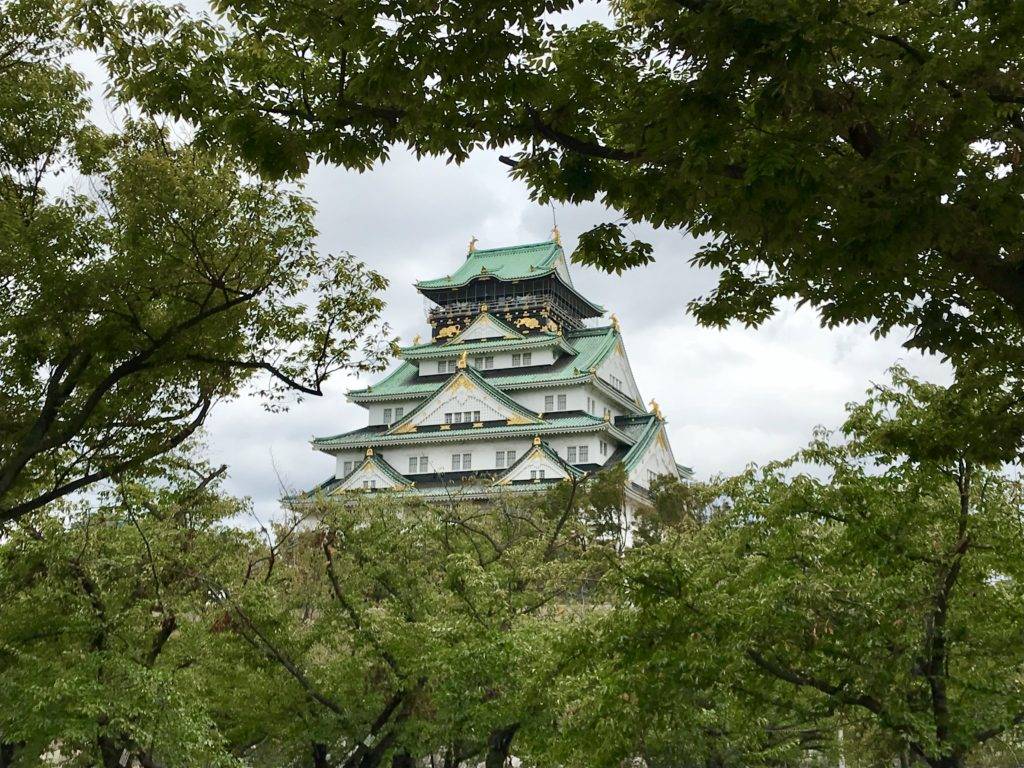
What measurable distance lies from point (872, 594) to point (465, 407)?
41.5 m

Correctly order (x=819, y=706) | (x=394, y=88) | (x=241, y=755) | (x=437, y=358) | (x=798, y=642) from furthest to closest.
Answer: (x=437, y=358), (x=241, y=755), (x=819, y=706), (x=798, y=642), (x=394, y=88)

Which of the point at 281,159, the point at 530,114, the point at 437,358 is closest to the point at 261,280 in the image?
the point at 281,159

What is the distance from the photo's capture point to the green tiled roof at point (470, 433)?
49375mm

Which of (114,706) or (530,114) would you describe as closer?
(530,114)

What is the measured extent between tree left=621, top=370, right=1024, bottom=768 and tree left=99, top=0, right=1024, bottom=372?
14.1 ft

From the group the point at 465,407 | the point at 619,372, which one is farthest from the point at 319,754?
the point at 619,372

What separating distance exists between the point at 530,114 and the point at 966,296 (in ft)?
10.9

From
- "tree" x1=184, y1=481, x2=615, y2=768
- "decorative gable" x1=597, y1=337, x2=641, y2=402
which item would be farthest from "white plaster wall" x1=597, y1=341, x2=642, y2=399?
"tree" x1=184, y1=481, x2=615, y2=768

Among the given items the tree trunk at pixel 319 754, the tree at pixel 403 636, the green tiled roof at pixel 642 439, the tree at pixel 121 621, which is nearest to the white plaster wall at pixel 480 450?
the green tiled roof at pixel 642 439

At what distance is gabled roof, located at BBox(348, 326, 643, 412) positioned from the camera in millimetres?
51906

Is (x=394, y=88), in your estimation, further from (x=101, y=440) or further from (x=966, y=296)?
(x=101, y=440)

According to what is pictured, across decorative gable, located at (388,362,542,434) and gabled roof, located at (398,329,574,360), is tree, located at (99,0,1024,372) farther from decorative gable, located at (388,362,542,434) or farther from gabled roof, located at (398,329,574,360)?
gabled roof, located at (398,329,574,360)

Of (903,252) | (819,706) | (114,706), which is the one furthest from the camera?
(114,706)

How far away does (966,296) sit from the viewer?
695 cm
